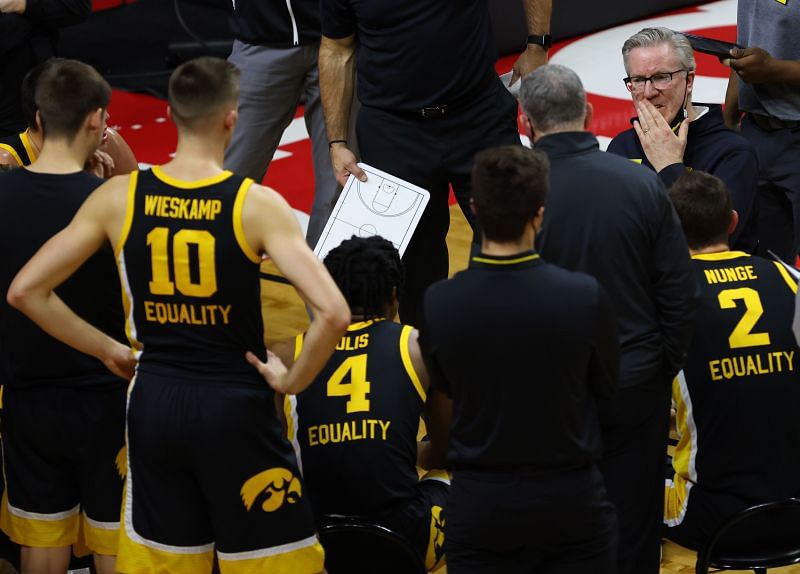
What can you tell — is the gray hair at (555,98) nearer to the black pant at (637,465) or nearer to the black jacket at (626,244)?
the black jacket at (626,244)

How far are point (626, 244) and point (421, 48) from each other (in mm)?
1662

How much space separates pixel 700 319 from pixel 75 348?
5.35 ft

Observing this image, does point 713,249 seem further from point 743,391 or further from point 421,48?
point 421,48

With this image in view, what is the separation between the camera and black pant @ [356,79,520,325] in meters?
4.42

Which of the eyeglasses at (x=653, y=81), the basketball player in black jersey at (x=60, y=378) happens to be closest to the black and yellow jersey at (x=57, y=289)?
the basketball player in black jersey at (x=60, y=378)

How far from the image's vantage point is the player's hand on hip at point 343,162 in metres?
4.48

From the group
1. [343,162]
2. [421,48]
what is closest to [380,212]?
[343,162]

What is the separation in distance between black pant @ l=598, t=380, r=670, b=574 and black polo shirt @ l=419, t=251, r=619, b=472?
41 centimetres

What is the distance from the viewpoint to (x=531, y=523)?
261 centimetres

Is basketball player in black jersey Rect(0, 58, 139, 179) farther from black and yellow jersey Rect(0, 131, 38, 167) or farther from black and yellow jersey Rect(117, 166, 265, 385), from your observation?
black and yellow jersey Rect(117, 166, 265, 385)

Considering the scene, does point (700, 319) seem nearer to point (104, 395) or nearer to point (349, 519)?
point (349, 519)

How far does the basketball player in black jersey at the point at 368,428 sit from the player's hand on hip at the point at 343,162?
3.81ft

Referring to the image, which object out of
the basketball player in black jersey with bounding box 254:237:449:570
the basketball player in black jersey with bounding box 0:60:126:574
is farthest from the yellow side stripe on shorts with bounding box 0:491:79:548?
the basketball player in black jersey with bounding box 254:237:449:570

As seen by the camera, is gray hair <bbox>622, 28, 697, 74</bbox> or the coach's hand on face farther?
gray hair <bbox>622, 28, 697, 74</bbox>
